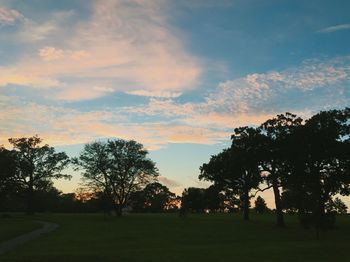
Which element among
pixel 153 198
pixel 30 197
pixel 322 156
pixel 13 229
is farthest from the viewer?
pixel 153 198

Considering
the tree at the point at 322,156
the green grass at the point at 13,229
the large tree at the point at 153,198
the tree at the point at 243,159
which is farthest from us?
the large tree at the point at 153,198

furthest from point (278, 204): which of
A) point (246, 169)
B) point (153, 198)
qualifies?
point (153, 198)

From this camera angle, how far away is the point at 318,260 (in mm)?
28125

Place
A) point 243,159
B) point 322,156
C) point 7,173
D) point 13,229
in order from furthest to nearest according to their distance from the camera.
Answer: point 7,173 → point 243,159 → point 322,156 → point 13,229

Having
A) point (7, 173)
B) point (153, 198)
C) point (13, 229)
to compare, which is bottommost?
point (13, 229)

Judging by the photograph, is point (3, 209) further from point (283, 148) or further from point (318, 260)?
point (318, 260)

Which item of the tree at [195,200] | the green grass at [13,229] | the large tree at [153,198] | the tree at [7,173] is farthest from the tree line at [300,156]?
the tree at [195,200]

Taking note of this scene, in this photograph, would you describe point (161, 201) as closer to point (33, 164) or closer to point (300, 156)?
point (33, 164)

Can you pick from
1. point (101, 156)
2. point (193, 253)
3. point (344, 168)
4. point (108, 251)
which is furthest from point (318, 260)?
point (101, 156)

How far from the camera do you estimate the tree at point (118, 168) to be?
100000mm

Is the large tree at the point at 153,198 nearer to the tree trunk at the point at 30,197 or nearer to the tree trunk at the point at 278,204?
the tree trunk at the point at 30,197

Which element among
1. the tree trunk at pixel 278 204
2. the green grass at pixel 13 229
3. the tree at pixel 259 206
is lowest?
the green grass at pixel 13 229

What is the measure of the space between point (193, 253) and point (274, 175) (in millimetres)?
34997

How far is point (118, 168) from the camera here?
9988 centimetres
